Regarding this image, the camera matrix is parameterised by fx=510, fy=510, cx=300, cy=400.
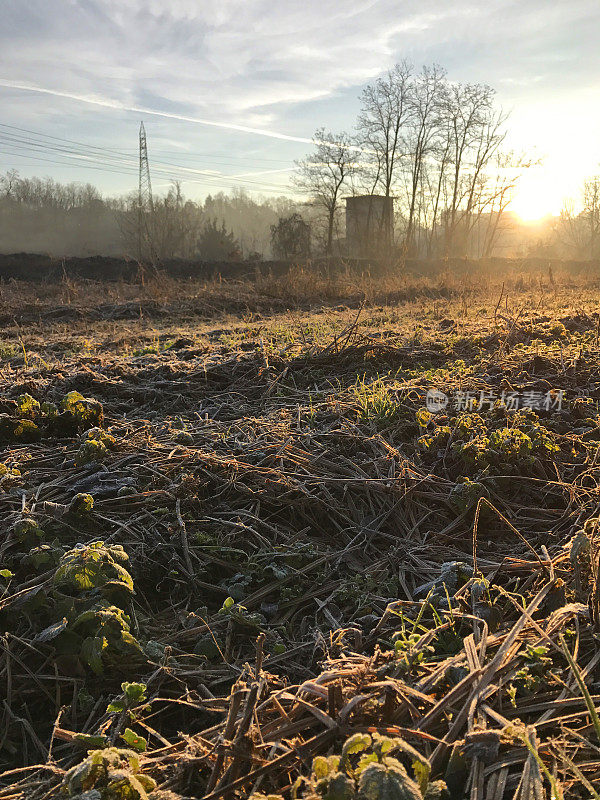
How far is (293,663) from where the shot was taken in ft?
5.45

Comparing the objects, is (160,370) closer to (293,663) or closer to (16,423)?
(16,423)

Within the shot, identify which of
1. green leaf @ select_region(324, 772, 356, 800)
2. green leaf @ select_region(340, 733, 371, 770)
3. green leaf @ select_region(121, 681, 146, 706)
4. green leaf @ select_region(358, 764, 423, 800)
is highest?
green leaf @ select_region(358, 764, 423, 800)

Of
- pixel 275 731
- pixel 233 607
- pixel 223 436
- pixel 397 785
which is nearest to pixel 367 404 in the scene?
pixel 223 436

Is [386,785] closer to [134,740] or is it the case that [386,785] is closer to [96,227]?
[134,740]

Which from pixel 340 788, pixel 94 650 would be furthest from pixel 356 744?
pixel 94 650

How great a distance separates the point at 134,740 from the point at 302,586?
3.08 feet

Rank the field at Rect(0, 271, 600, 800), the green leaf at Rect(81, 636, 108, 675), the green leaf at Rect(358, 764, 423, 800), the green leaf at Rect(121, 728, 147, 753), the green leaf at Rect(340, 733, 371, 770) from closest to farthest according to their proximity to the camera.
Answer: the green leaf at Rect(358, 764, 423, 800), the green leaf at Rect(340, 733, 371, 770), the field at Rect(0, 271, 600, 800), the green leaf at Rect(121, 728, 147, 753), the green leaf at Rect(81, 636, 108, 675)

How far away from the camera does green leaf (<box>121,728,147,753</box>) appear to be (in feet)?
4.11

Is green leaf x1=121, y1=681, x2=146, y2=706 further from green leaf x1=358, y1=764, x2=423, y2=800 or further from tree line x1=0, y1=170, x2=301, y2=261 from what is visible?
tree line x1=0, y1=170, x2=301, y2=261

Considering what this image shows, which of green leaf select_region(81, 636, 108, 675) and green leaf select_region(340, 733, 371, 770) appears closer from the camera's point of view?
green leaf select_region(340, 733, 371, 770)

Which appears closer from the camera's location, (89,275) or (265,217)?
(89,275)

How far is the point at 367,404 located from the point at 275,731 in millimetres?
2509

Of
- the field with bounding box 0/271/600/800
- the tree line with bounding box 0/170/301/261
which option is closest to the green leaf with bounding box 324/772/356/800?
the field with bounding box 0/271/600/800

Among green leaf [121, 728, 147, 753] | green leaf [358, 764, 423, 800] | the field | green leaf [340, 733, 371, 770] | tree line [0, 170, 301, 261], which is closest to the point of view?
green leaf [358, 764, 423, 800]
